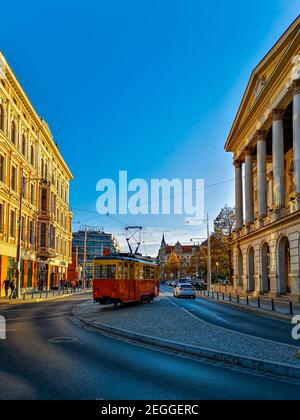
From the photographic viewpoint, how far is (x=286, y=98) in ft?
109

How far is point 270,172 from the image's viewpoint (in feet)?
156

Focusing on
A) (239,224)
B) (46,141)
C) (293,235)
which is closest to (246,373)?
(293,235)

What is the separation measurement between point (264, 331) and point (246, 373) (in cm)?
762

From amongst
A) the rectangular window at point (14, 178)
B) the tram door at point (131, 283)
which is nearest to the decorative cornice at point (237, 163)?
the rectangular window at point (14, 178)

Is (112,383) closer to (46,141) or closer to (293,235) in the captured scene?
(293,235)

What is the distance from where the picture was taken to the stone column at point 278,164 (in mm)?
33375

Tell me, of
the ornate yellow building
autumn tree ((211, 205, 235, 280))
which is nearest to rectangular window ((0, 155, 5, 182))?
the ornate yellow building

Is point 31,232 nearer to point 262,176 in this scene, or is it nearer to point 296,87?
point 262,176

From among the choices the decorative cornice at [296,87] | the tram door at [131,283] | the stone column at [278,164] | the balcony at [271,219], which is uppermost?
the decorative cornice at [296,87]

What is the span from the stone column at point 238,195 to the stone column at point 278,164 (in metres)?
14.9

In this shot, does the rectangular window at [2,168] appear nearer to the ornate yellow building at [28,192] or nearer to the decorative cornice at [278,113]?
the ornate yellow building at [28,192]

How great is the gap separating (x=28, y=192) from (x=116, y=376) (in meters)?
44.5

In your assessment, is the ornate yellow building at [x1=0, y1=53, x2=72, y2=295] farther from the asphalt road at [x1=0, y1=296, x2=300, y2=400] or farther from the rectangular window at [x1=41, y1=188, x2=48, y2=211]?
the asphalt road at [x1=0, y1=296, x2=300, y2=400]
